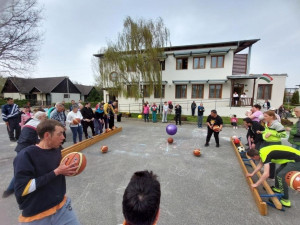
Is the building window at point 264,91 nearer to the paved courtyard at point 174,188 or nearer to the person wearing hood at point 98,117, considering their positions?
the paved courtyard at point 174,188

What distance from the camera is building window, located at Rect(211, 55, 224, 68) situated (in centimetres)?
1673

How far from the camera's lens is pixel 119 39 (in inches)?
572

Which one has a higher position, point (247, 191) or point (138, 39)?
point (138, 39)

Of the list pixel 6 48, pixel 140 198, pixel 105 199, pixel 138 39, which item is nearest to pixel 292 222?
pixel 140 198

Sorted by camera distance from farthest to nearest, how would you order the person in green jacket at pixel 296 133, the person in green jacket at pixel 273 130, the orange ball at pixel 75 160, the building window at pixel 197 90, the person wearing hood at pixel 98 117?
the building window at pixel 197 90 < the person wearing hood at pixel 98 117 < the person in green jacket at pixel 296 133 < the person in green jacket at pixel 273 130 < the orange ball at pixel 75 160

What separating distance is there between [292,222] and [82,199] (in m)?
4.04

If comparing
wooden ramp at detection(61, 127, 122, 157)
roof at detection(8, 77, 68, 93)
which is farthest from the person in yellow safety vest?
roof at detection(8, 77, 68, 93)

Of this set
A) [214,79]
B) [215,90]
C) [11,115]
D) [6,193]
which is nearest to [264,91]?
[215,90]

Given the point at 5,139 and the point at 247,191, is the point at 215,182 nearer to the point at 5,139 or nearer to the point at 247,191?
the point at 247,191

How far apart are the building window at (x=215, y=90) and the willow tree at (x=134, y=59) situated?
6.34 meters

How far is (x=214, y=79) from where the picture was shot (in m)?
17.0

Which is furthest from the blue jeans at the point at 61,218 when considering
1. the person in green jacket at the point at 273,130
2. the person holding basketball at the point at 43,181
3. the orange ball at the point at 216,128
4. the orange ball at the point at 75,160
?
the orange ball at the point at 216,128

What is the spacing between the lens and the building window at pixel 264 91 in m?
16.9

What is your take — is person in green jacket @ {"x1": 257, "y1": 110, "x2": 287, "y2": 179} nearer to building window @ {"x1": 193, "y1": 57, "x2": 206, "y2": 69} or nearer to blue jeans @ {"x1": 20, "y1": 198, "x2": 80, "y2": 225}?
blue jeans @ {"x1": 20, "y1": 198, "x2": 80, "y2": 225}
